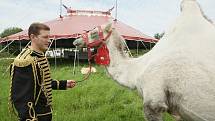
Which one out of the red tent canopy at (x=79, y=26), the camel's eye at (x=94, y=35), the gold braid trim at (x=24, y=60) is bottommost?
the gold braid trim at (x=24, y=60)

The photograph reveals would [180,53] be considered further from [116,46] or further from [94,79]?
[94,79]

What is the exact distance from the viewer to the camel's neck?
6353 millimetres

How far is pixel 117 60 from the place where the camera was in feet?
21.6

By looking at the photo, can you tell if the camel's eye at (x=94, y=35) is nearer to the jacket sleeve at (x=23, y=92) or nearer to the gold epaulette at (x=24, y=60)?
the gold epaulette at (x=24, y=60)

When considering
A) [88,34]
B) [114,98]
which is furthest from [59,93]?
[88,34]

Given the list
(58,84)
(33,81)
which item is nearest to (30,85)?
(33,81)

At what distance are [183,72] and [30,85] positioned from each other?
1642mm

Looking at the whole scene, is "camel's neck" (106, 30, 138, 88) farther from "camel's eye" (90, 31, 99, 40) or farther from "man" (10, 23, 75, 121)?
"man" (10, 23, 75, 121)

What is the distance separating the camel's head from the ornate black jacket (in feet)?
5.52

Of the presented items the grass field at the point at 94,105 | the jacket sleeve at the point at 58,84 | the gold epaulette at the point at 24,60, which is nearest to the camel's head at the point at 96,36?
the grass field at the point at 94,105

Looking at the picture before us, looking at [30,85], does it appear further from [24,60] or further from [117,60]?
[117,60]

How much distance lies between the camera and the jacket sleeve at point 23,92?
477 centimetres

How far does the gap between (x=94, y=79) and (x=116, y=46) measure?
779cm

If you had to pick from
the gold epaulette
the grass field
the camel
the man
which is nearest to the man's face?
the man
